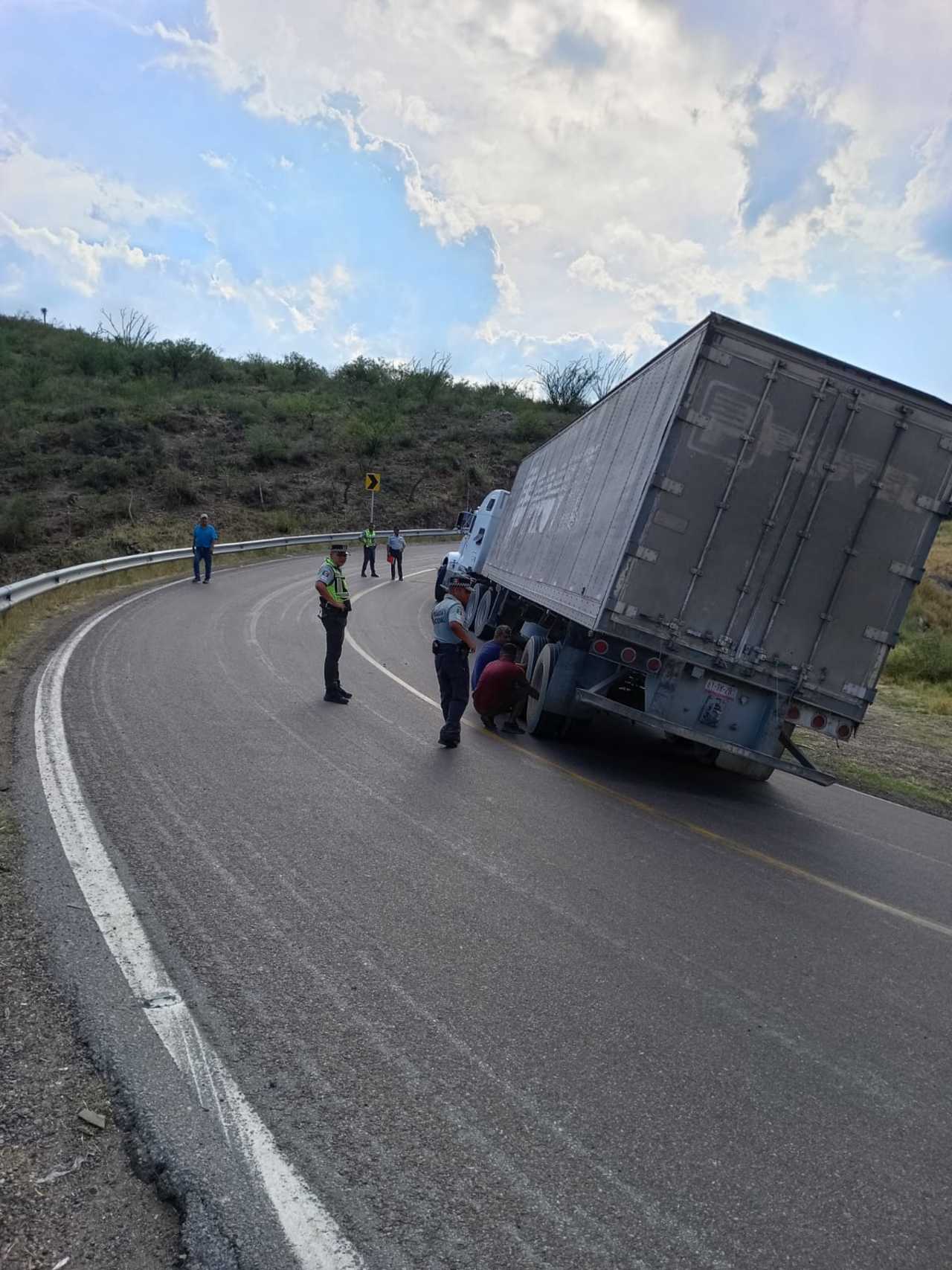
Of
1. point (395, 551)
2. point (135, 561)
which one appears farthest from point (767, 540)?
point (395, 551)

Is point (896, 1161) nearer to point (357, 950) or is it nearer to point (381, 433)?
point (357, 950)

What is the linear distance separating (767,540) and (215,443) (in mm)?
36289

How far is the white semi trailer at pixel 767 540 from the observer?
8.02 m

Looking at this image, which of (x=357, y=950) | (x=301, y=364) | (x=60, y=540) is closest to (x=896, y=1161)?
(x=357, y=950)

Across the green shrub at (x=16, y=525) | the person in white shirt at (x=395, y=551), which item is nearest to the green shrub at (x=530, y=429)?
the person in white shirt at (x=395, y=551)

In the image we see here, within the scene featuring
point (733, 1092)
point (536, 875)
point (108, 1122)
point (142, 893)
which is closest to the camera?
point (108, 1122)

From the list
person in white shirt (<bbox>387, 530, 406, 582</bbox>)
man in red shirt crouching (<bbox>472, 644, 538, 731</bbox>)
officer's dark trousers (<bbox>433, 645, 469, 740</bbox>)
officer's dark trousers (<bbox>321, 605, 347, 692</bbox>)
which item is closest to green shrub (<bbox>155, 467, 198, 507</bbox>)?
person in white shirt (<bbox>387, 530, 406, 582</bbox>)

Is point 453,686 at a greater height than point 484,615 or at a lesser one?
lesser

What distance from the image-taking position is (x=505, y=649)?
33.7ft

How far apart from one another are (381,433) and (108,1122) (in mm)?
45152

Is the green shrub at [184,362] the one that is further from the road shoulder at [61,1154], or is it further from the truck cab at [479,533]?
the road shoulder at [61,1154]

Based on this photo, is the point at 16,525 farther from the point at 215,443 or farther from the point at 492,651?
the point at 492,651

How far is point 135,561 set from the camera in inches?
842

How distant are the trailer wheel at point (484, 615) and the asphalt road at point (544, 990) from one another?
938 cm
